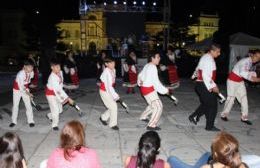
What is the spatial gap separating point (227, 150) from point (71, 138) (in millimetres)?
1619

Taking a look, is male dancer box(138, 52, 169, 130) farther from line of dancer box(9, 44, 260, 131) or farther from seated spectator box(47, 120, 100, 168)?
seated spectator box(47, 120, 100, 168)

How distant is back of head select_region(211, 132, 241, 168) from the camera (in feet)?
12.6

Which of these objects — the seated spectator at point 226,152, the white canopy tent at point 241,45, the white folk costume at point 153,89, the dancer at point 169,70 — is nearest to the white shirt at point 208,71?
the white folk costume at point 153,89

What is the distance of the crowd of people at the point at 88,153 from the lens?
3883 mm

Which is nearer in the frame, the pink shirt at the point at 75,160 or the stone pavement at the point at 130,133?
the pink shirt at the point at 75,160

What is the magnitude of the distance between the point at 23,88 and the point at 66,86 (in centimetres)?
682

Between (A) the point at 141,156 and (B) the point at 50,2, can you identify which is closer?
(A) the point at 141,156

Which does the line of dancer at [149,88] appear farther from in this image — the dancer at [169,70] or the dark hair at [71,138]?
the dancer at [169,70]

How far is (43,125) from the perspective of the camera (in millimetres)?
10102

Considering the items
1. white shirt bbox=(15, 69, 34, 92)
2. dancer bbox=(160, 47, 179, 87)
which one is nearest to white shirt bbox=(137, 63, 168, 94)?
white shirt bbox=(15, 69, 34, 92)

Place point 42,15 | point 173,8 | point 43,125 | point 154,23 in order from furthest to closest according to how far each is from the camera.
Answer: point 154,23
point 173,8
point 42,15
point 43,125

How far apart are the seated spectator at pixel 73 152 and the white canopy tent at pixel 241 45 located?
19.7 meters

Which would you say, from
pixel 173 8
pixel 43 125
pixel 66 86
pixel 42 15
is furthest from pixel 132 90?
pixel 173 8

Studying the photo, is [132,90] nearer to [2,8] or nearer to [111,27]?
[111,27]
